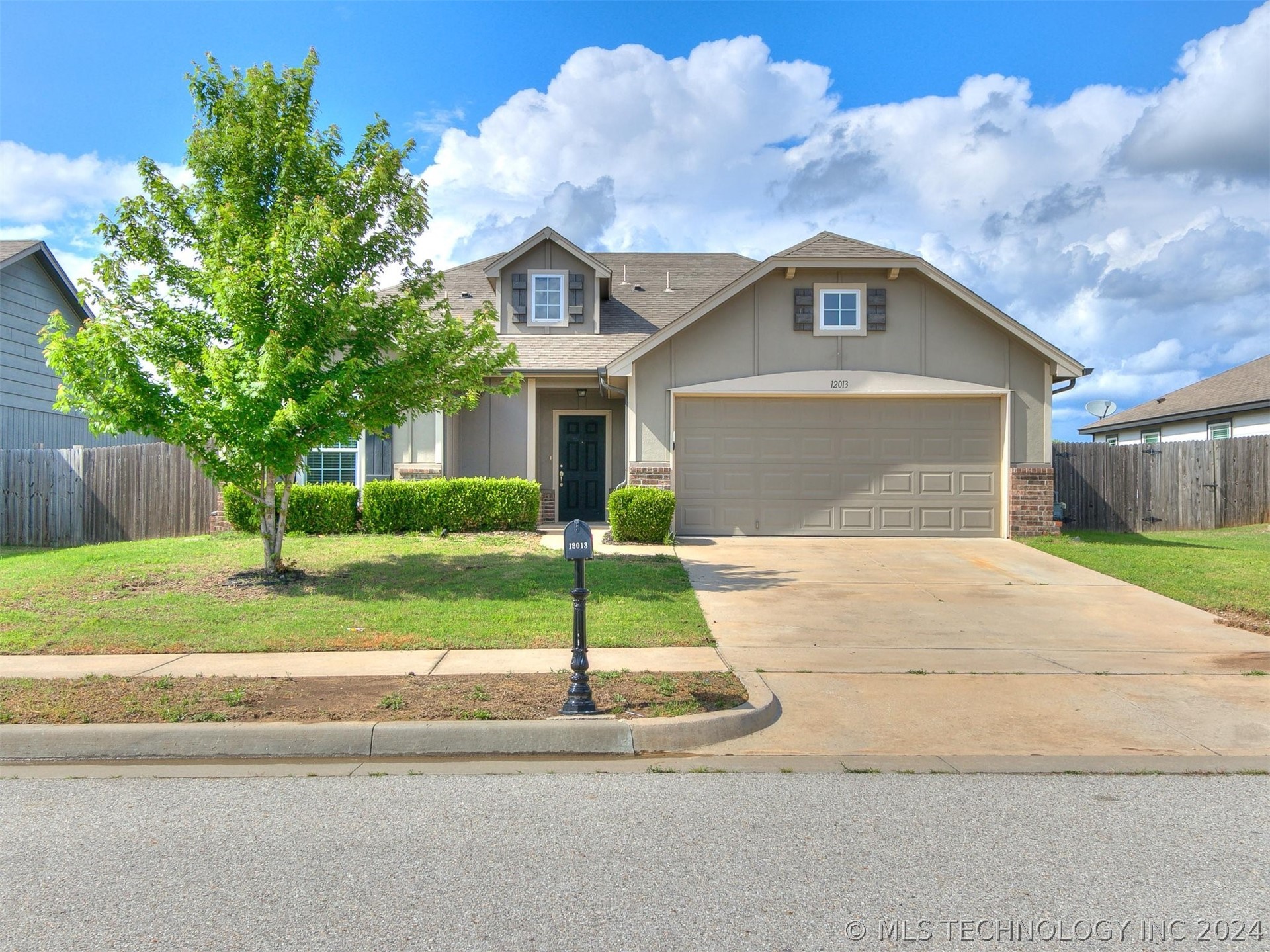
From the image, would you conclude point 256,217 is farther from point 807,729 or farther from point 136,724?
point 807,729

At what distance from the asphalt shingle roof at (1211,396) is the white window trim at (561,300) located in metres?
18.0

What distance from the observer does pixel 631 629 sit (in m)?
8.51

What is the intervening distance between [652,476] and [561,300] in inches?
210

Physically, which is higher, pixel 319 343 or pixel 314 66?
pixel 314 66

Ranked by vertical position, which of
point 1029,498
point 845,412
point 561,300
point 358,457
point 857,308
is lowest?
point 1029,498

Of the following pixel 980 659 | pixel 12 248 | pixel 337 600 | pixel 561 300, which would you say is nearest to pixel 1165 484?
pixel 561 300

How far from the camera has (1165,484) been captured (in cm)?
1914

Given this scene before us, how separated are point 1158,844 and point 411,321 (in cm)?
966

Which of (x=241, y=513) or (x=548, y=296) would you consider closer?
(x=241, y=513)

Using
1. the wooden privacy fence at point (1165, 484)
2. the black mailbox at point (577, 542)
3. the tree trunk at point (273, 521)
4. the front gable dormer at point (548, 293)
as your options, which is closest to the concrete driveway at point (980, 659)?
the black mailbox at point (577, 542)

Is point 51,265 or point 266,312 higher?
point 51,265

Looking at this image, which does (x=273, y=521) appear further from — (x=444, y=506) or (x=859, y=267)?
(x=859, y=267)

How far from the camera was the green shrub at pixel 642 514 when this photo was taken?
47.5 ft

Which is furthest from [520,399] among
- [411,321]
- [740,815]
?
[740,815]
